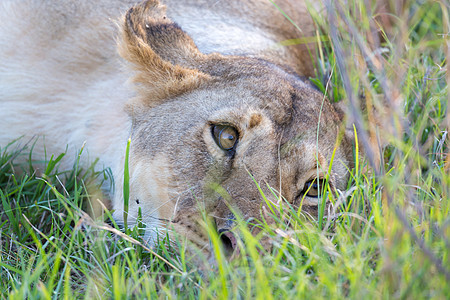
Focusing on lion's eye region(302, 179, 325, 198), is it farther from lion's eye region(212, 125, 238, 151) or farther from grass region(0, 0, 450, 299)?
lion's eye region(212, 125, 238, 151)

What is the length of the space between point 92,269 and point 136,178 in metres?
0.51

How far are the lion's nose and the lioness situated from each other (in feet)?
0.08

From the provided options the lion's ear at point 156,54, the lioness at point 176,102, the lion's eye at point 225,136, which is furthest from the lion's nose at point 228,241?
the lion's ear at point 156,54

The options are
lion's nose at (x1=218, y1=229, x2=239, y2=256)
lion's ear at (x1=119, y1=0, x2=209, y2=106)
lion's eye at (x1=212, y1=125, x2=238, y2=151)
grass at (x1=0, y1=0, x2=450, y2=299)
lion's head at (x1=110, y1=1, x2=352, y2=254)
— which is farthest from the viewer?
lion's ear at (x1=119, y1=0, x2=209, y2=106)

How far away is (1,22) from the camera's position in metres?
3.56

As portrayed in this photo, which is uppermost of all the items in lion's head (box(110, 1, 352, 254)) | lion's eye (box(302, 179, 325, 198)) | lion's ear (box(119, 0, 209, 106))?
lion's ear (box(119, 0, 209, 106))

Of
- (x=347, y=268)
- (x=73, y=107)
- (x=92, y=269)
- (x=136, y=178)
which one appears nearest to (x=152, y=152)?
(x=136, y=178)

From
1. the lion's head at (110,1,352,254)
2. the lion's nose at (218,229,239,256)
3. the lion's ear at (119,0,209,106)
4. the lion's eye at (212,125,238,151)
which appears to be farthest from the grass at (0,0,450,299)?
the lion's ear at (119,0,209,106)

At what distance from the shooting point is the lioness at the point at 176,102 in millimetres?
2551

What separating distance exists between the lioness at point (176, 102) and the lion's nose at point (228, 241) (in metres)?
0.02

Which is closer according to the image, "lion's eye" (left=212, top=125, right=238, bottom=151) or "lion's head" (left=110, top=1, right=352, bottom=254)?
"lion's head" (left=110, top=1, right=352, bottom=254)

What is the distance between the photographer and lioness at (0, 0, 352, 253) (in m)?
2.55

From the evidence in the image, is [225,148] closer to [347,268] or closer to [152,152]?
[152,152]

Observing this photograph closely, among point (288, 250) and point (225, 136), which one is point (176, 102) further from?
point (288, 250)
